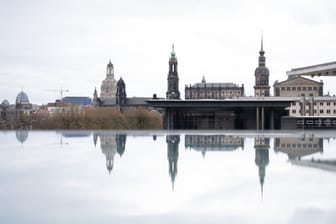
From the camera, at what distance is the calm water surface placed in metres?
4.54

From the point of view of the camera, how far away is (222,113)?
29.7m

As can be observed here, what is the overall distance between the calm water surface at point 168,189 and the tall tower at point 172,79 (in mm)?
79975

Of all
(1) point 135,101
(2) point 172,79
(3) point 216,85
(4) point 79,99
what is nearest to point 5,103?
(4) point 79,99

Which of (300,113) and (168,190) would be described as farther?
(300,113)

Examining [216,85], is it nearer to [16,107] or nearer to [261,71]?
[261,71]

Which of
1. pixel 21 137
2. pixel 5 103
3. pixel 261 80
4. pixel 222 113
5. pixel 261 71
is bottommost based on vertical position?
pixel 21 137

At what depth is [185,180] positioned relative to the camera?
6.64 meters

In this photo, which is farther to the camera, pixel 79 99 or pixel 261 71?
pixel 79 99

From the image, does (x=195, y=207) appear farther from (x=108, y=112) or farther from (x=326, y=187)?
(x=108, y=112)

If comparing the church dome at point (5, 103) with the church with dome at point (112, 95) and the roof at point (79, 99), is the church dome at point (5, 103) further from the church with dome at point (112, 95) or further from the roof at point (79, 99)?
the church with dome at point (112, 95)

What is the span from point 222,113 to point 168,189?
24.0 meters

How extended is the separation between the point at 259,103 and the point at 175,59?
66.0 meters

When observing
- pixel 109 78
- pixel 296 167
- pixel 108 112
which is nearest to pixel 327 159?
pixel 296 167

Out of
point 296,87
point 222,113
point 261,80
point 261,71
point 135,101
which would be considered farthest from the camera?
point 135,101
